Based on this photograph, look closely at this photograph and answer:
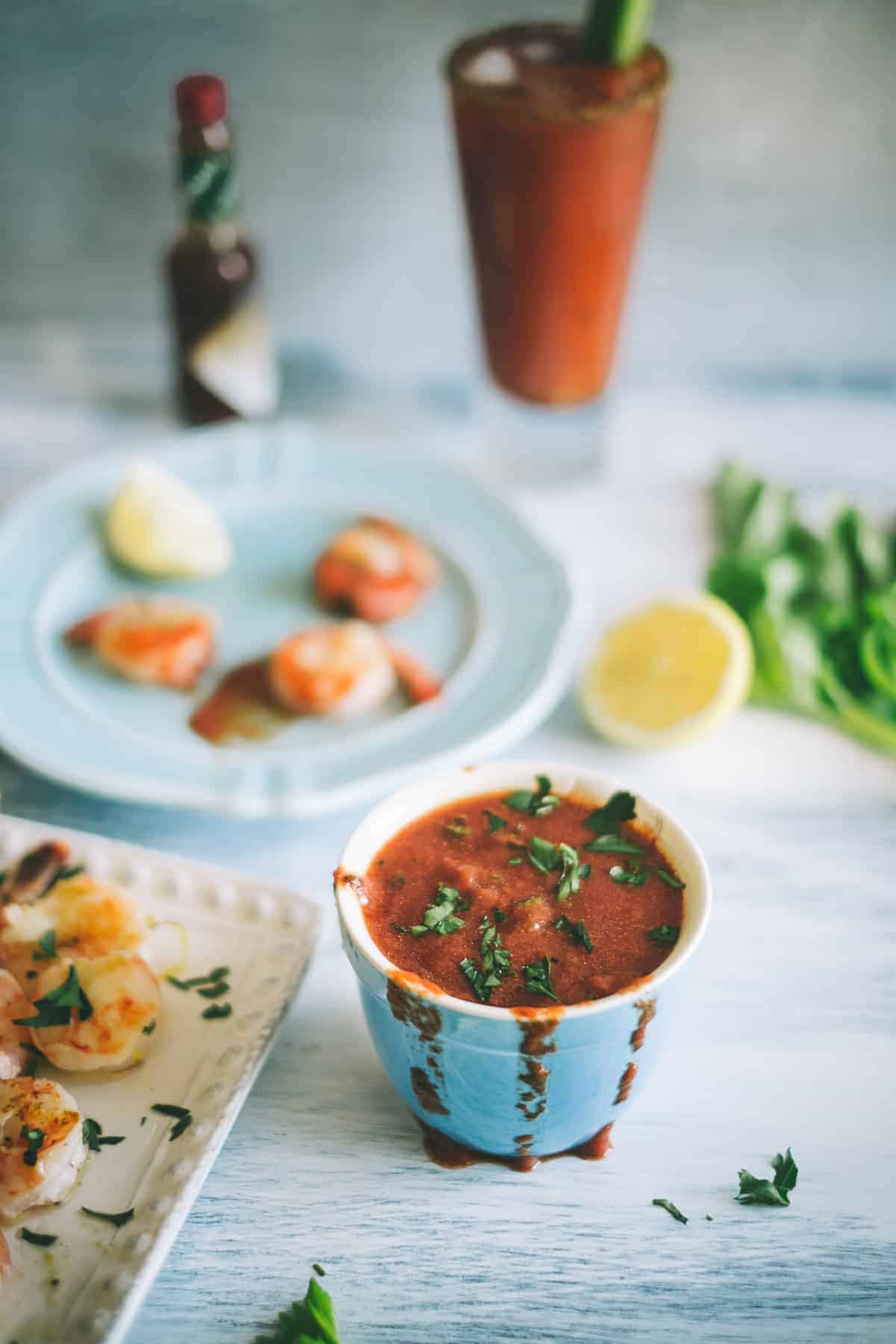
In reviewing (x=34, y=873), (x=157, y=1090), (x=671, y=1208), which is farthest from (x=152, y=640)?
(x=671, y=1208)

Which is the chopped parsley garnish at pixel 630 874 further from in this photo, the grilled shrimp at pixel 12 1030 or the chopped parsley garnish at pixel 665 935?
the grilled shrimp at pixel 12 1030

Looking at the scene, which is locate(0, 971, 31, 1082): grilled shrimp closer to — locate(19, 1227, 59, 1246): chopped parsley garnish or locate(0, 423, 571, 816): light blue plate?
locate(19, 1227, 59, 1246): chopped parsley garnish

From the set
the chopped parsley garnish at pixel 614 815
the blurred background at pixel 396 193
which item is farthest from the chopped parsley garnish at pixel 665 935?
the blurred background at pixel 396 193

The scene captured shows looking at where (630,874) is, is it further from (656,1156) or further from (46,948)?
(46,948)

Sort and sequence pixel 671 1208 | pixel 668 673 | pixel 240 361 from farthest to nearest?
1. pixel 240 361
2. pixel 668 673
3. pixel 671 1208

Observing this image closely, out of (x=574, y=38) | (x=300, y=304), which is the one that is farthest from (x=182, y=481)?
(x=574, y=38)
